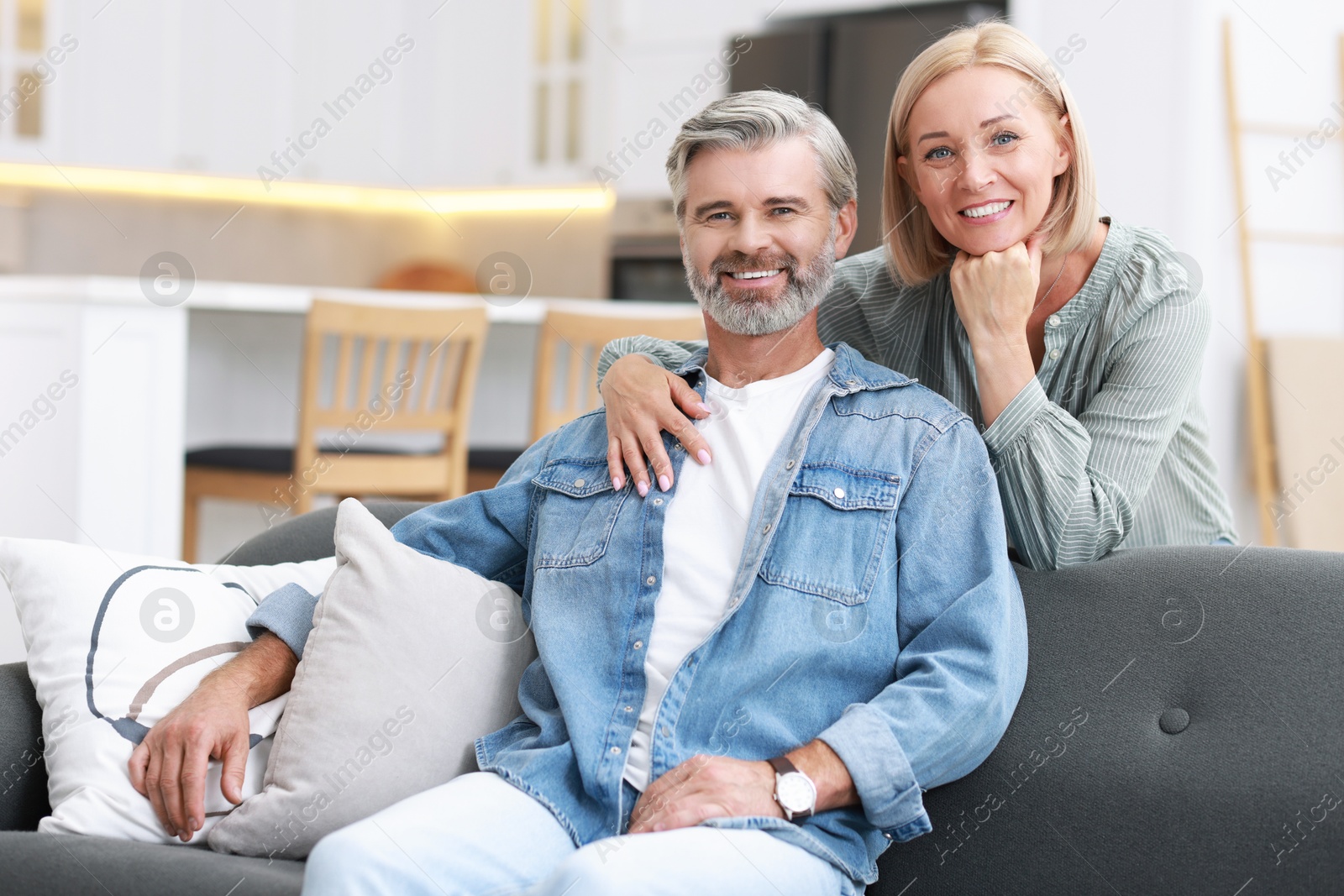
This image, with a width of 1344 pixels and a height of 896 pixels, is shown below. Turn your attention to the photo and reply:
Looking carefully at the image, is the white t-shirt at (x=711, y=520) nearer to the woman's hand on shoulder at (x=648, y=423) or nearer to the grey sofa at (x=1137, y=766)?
the woman's hand on shoulder at (x=648, y=423)

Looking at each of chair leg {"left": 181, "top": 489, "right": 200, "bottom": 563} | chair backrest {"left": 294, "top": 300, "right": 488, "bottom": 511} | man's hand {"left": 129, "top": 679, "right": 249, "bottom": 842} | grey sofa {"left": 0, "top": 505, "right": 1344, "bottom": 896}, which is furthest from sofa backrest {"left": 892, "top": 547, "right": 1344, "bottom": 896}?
chair leg {"left": 181, "top": 489, "right": 200, "bottom": 563}

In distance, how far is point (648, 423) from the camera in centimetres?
148

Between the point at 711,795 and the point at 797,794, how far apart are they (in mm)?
81

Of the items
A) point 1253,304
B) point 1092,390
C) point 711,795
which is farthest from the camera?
point 1253,304

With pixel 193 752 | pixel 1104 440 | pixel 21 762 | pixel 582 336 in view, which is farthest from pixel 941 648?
pixel 582 336

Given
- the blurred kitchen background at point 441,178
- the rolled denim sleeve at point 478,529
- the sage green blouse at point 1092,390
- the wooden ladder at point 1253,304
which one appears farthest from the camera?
the wooden ladder at point 1253,304

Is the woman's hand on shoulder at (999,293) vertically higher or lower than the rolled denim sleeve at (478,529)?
higher

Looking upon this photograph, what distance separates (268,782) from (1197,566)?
1047 mm

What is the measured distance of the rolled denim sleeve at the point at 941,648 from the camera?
1.19 meters

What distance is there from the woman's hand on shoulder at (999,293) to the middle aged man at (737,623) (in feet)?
0.35

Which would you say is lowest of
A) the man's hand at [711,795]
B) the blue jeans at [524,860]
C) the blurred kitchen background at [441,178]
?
the blue jeans at [524,860]

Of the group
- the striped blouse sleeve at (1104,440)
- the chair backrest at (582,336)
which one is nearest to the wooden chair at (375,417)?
the chair backrest at (582,336)

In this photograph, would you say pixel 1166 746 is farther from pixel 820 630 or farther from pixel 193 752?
pixel 193 752

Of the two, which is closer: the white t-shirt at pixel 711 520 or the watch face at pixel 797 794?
the watch face at pixel 797 794
